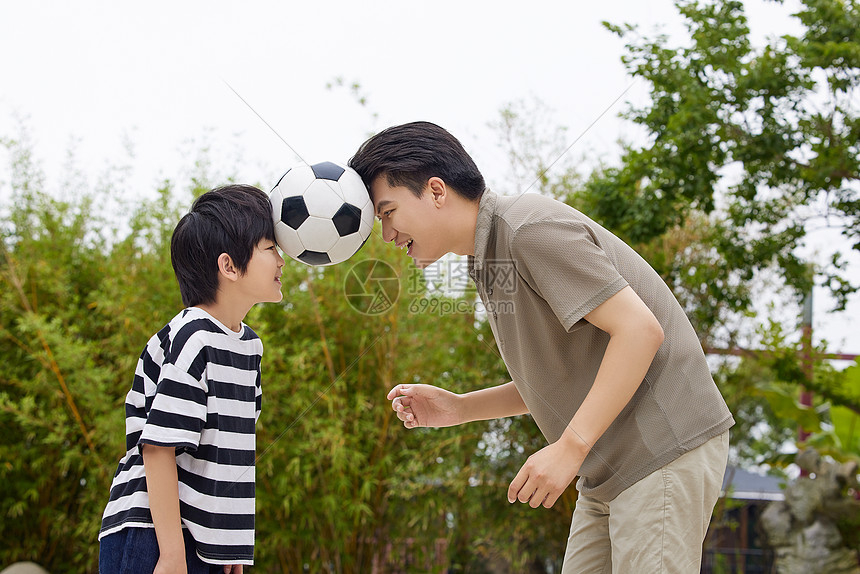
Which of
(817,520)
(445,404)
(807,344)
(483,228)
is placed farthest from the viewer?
(817,520)

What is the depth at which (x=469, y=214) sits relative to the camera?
1361 millimetres

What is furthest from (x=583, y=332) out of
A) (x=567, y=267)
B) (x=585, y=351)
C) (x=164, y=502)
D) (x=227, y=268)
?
(x=164, y=502)

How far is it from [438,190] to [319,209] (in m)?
0.25

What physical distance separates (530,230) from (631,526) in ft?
1.77

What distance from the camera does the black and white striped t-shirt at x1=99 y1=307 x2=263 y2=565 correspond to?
1190mm

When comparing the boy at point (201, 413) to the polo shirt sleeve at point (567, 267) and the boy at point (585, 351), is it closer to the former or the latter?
the boy at point (585, 351)

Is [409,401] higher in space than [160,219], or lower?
lower

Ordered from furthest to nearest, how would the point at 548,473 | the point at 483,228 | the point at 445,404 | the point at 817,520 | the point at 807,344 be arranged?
the point at 817,520
the point at 807,344
the point at 445,404
the point at 483,228
the point at 548,473

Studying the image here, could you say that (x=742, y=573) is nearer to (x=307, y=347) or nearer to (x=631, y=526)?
(x=307, y=347)

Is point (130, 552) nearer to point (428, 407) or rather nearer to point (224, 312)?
point (224, 312)

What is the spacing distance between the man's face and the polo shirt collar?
74mm

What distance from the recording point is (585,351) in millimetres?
1266

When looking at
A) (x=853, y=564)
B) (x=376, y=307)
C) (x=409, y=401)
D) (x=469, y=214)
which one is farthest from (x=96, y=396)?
(x=853, y=564)

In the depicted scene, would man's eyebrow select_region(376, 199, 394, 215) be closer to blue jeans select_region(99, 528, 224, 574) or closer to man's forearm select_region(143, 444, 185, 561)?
man's forearm select_region(143, 444, 185, 561)
